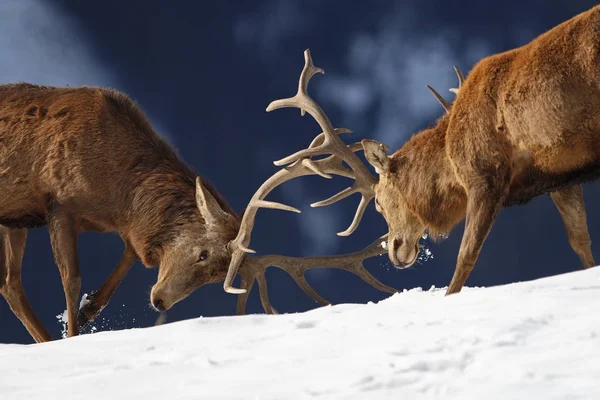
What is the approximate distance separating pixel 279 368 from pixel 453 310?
112 centimetres

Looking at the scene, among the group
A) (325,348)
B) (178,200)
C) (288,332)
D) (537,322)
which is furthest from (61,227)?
(537,322)

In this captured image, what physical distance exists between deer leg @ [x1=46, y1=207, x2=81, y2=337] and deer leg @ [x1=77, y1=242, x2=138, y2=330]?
347mm

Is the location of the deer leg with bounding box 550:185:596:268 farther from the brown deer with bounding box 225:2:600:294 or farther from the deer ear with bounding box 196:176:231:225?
the deer ear with bounding box 196:176:231:225

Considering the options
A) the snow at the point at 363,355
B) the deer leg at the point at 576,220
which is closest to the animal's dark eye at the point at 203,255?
the snow at the point at 363,355

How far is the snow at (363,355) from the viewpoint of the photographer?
294cm

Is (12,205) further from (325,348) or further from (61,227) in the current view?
(325,348)

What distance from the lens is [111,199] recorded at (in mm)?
7918

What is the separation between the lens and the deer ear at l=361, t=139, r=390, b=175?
6.44m

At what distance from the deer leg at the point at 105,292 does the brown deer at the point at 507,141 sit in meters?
3.31

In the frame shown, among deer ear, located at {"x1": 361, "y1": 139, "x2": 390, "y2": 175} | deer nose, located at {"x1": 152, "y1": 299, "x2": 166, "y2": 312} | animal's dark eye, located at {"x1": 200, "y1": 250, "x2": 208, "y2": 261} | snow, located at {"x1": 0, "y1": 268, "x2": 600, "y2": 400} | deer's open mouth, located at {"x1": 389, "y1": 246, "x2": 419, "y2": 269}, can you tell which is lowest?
deer nose, located at {"x1": 152, "y1": 299, "x2": 166, "y2": 312}

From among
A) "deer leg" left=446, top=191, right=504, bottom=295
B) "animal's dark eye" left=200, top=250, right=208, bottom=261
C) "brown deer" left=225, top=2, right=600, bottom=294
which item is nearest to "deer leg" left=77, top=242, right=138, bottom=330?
"animal's dark eye" left=200, top=250, right=208, bottom=261

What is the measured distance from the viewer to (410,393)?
9.51 ft

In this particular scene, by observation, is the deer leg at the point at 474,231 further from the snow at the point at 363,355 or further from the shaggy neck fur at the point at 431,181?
the snow at the point at 363,355

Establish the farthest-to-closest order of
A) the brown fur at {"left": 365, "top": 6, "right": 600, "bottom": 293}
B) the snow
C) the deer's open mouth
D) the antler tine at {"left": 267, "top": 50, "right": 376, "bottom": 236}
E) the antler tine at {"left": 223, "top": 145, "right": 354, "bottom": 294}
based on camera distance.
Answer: the antler tine at {"left": 223, "top": 145, "right": 354, "bottom": 294}
the antler tine at {"left": 267, "top": 50, "right": 376, "bottom": 236}
the deer's open mouth
the brown fur at {"left": 365, "top": 6, "right": 600, "bottom": 293}
the snow
